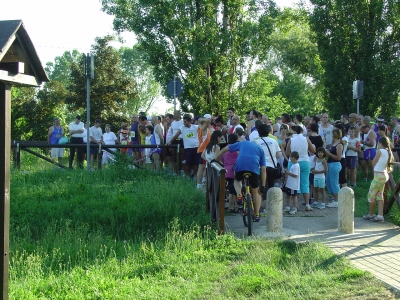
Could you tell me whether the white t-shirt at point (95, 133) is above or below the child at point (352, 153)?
above

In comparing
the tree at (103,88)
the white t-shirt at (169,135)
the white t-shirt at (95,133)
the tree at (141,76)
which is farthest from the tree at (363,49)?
the tree at (141,76)

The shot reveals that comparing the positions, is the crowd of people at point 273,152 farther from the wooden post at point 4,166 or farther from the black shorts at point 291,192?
the wooden post at point 4,166

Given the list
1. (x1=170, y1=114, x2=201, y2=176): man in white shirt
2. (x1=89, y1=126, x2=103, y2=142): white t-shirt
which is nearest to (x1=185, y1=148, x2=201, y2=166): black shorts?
Answer: (x1=170, y1=114, x2=201, y2=176): man in white shirt

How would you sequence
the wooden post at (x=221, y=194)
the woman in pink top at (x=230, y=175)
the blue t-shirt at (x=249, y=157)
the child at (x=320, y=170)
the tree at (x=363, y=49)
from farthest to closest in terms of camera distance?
1. the tree at (x=363, y=49)
2. the child at (x=320, y=170)
3. the woman in pink top at (x=230, y=175)
4. the blue t-shirt at (x=249, y=157)
5. the wooden post at (x=221, y=194)

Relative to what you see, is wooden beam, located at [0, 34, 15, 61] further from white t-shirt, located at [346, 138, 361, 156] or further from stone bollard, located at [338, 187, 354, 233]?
white t-shirt, located at [346, 138, 361, 156]

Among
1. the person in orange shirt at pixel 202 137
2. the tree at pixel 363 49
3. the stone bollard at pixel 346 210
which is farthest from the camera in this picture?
the tree at pixel 363 49

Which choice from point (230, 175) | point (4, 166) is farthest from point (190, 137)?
point (4, 166)

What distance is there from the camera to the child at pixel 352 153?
49.7 feet

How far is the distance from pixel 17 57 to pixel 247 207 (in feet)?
17.3

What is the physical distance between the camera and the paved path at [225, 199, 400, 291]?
7887 mm

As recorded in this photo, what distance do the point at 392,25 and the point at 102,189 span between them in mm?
18586

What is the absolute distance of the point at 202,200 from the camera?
1226 centimetres

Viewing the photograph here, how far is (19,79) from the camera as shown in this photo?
550cm

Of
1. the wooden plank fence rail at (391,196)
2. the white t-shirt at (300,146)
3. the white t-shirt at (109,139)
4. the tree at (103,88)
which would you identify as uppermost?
the tree at (103,88)
